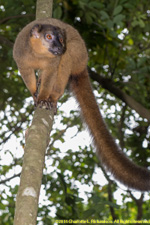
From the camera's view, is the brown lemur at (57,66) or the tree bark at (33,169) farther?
the brown lemur at (57,66)

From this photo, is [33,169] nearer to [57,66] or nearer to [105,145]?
[105,145]

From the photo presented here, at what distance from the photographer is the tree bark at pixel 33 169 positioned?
199cm

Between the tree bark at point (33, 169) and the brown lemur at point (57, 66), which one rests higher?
the brown lemur at point (57, 66)

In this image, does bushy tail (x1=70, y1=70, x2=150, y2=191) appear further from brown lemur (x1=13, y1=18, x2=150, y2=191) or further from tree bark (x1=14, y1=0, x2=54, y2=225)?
tree bark (x1=14, y1=0, x2=54, y2=225)

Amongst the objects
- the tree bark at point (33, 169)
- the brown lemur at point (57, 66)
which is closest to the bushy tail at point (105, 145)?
the brown lemur at point (57, 66)

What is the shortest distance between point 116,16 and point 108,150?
1.99m

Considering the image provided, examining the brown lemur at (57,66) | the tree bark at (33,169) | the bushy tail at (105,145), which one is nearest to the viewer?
the tree bark at (33,169)

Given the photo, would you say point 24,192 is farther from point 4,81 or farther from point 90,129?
point 4,81

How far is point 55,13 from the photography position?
4.99m

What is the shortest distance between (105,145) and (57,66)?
4.01ft

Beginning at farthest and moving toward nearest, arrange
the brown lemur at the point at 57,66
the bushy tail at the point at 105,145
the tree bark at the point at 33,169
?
the brown lemur at the point at 57,66
the bushy tail at the point at 105,145
the tree bark at the point at 33,169

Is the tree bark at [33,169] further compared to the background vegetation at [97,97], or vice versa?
the background vegetation at [97,97]

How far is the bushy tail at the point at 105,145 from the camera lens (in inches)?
138

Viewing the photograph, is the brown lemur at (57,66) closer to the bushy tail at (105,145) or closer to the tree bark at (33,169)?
the bushy tail at (105,145)
